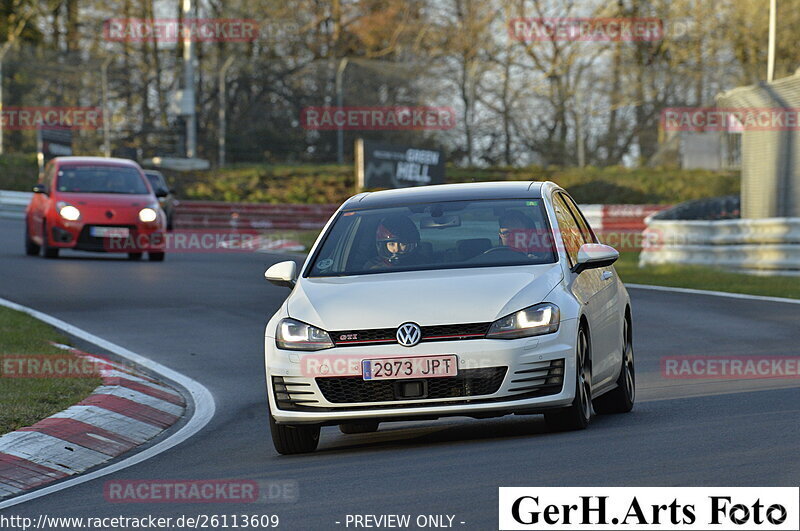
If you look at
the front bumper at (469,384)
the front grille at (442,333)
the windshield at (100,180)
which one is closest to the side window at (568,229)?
the front bumper at (469,384)

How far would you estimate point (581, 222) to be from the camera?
1088 centimetres

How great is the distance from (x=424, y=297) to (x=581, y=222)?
2.51 m

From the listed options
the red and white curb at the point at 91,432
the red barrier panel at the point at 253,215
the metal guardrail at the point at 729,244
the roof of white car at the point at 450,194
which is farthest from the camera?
the red barrier panel at the point at 253,215

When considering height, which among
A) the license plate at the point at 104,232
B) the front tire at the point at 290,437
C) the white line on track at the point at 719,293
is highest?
the front tire at the point at 290,437

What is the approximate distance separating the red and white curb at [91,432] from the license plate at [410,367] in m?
1.76

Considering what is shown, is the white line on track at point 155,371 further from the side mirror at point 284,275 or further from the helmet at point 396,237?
the helmet at point 396,237

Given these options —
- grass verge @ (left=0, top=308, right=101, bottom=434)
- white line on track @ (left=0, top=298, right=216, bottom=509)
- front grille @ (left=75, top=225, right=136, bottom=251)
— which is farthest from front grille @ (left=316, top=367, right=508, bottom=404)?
front grille @ (left=75, top=225, right=136, bottom=251)

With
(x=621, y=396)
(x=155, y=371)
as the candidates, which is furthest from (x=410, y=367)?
(x=155, y=371)

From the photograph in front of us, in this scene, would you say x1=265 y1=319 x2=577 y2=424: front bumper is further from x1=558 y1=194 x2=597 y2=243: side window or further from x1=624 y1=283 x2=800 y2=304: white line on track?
x1=624 y1=283 x2=800 y2=304: white line on track

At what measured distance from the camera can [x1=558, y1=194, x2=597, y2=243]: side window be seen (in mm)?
10680

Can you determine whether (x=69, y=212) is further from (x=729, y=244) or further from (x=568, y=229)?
(x=568, y=229)

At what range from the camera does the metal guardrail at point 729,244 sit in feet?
76.4

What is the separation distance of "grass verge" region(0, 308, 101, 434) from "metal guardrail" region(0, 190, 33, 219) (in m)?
23.5

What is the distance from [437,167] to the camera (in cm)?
3606
